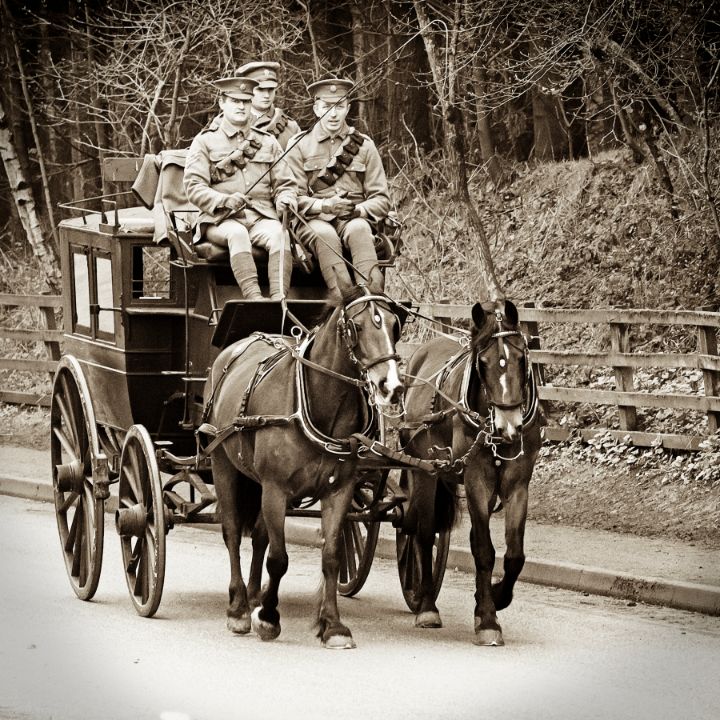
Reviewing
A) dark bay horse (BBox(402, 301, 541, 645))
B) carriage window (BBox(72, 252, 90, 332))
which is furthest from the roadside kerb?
carriage window (BBox(72, 252, 90, 332))

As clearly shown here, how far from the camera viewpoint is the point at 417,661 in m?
8.74

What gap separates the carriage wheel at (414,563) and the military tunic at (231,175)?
7.49 feet

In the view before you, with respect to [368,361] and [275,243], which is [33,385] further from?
[368,361]

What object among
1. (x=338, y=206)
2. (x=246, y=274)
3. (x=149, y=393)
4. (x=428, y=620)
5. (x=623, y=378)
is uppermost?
(x=338, y=206)

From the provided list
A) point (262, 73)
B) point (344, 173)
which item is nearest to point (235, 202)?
point (344, 173)

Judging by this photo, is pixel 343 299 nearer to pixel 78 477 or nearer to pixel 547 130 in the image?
pixel 78 477

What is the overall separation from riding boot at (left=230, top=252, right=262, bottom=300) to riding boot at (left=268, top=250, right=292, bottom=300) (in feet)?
0.30

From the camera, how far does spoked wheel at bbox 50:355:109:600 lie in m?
10.7

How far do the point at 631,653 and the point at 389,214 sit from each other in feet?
11.4

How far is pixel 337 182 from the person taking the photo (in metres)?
11.0

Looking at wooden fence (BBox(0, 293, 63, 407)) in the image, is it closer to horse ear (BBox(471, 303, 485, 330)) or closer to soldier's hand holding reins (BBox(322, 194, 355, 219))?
soldier's hand holding reins (BBox(322, 194, 355, 219))

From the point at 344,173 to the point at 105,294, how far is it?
1.91 meters

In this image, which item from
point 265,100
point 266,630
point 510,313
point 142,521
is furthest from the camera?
point 265,100

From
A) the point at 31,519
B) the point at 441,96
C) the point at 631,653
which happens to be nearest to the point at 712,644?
the point at 631,653
